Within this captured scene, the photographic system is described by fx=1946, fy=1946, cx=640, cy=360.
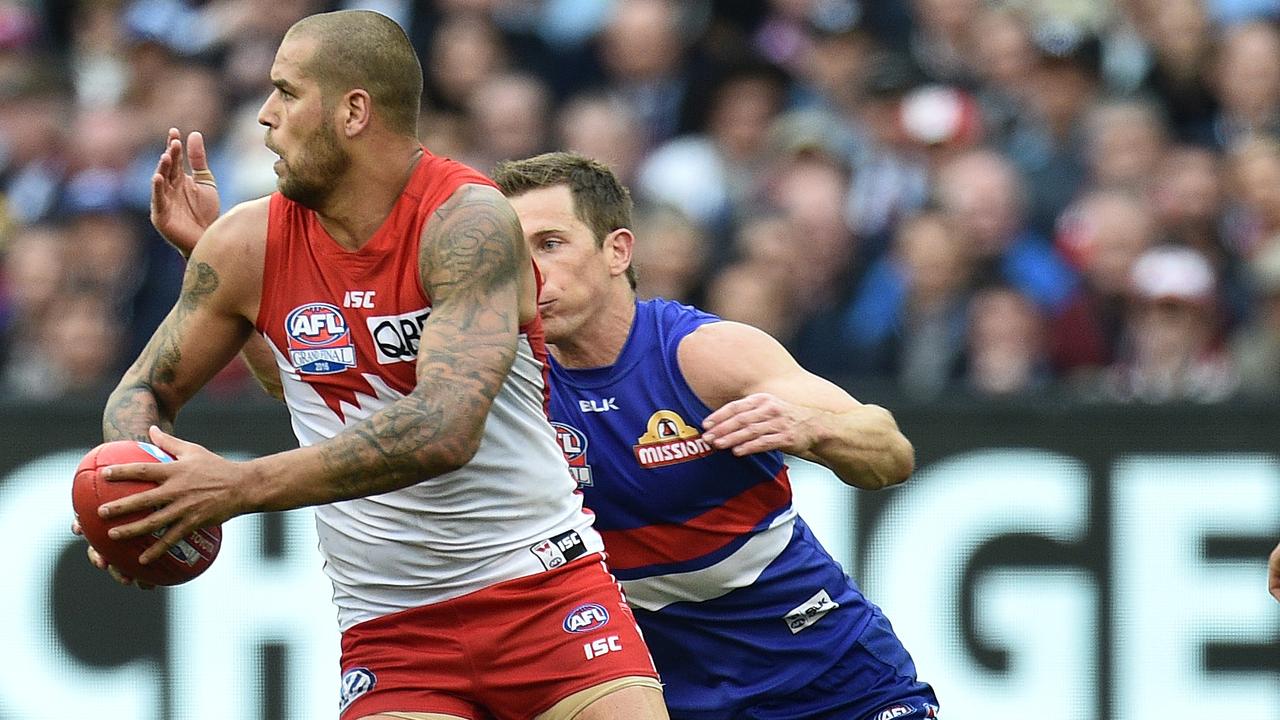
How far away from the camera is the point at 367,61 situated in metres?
5.16

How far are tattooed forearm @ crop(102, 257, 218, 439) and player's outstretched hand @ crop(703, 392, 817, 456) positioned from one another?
56.6 inches

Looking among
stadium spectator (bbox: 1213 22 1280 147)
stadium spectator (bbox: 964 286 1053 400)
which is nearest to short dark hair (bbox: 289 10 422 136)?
stadium spectator (bbox: 964 286 1053 400)

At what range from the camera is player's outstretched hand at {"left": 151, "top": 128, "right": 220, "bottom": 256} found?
18.9 feet

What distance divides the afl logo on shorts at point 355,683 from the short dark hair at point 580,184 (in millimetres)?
1511

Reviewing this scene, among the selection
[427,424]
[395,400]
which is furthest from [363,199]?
[427,424]

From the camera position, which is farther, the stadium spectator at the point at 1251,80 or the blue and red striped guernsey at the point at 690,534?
the stadium spectator at the point at 1251,80

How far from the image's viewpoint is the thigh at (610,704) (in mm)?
5266

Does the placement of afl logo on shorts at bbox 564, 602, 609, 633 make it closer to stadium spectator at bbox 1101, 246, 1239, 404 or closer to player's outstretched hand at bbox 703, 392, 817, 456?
player's outstretched hand at bbox 703, 392, 817, 456

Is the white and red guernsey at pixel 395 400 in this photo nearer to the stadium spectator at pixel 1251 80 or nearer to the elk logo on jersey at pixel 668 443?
the elk logo on jersey at pixel 668 443

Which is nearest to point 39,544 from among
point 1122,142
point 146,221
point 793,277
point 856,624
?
point 146,221

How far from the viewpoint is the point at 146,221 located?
35.2ft

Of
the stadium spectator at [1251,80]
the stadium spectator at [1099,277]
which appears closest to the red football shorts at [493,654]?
the stadium spectator at [1099,277]

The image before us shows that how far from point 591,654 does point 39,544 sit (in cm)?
446

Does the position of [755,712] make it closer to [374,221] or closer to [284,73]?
[374,221]
